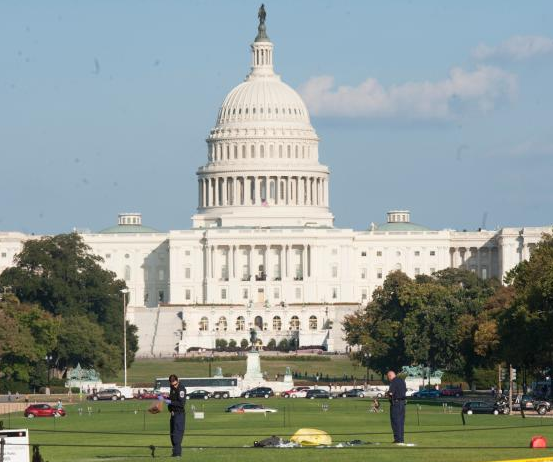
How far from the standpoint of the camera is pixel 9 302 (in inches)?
5773

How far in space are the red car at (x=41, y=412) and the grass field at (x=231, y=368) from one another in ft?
176

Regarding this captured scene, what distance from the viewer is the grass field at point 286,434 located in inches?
2019

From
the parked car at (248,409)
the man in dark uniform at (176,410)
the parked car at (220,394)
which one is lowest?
the man in dark uniform at (176,410)

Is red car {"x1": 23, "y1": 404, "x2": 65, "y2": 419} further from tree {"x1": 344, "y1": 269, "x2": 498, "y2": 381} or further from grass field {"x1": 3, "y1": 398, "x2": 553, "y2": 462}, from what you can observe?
tree {"x1": 344, "y1": 269, "x2": 498, "y2": 381}

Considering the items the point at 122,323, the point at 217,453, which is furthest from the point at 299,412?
the point at 122,323

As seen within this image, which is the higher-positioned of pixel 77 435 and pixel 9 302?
pixel 9 302

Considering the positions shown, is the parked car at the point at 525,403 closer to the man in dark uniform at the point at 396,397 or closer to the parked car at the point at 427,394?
the parked car at the point at 427,394

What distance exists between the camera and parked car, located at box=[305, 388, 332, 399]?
123975 mm

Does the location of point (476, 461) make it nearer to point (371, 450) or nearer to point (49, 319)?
point (371, 450)

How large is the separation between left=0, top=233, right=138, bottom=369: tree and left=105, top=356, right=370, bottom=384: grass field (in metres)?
3.28

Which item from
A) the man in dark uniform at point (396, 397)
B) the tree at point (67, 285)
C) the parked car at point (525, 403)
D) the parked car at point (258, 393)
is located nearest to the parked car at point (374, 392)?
the parked car at point (258, 393)

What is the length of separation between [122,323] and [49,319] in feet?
79.9

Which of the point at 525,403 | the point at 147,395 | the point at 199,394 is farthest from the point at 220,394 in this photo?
the point at 525,403

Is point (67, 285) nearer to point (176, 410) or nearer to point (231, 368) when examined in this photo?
point (231, 368)
